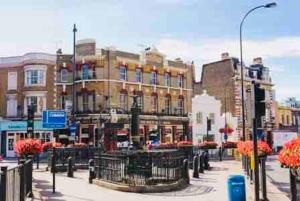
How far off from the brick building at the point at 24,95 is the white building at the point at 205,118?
18.0 metres

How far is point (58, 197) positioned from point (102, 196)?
4.74 ft

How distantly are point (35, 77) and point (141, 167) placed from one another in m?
35.9

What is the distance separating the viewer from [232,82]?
62.5m

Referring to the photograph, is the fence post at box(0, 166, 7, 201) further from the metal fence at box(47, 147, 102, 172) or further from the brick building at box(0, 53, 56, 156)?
the brick building at box(0, 53, 56, 156)

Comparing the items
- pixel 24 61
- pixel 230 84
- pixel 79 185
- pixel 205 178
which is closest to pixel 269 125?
pixel 230 84

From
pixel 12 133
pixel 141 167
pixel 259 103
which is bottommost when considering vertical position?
pixel 141 167

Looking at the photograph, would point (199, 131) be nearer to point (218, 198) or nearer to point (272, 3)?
point (272, 3)

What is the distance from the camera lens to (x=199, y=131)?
56.0m

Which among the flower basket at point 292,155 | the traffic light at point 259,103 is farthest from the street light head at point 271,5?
the flower basket at point 292,155

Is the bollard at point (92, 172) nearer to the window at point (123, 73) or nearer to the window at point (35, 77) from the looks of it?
the window at point (35, 77)

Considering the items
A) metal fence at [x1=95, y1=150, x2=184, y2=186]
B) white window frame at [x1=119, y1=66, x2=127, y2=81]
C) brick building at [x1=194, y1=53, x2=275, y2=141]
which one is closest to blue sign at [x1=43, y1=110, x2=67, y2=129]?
metal fence at [x1=95, y1=150, x2=184, y2=186]

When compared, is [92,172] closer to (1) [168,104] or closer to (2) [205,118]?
(1) [168,104]

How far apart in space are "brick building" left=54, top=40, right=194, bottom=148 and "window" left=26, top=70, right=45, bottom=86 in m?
1.87

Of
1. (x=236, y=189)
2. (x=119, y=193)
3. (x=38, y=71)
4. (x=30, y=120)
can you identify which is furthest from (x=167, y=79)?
(x=236, y=189)
